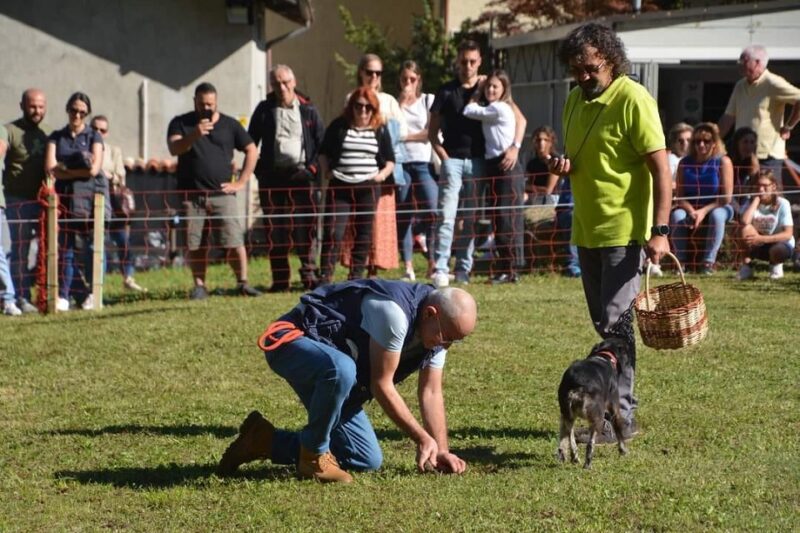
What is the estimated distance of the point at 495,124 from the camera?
1224cm

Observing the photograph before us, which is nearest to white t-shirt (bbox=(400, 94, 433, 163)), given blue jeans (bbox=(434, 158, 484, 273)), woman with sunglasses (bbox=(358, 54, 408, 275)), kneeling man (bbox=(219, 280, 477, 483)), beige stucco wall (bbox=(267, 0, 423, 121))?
woman with sunglasses (bbox=(358, 54, 408, 275))

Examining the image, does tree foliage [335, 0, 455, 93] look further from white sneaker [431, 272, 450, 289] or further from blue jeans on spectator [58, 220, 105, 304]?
blue jeans on spectator [58, 220, 105, 304]

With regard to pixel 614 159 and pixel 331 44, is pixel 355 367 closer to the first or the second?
pixel 614 159

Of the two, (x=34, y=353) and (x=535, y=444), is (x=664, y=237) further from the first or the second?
(x=34, y=353)

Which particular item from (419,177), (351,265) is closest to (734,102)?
(419,177)

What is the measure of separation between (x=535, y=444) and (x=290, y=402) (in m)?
1.78

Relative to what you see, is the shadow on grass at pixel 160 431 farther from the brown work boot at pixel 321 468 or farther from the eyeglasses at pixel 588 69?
the eyeglasses at pixel 588 69

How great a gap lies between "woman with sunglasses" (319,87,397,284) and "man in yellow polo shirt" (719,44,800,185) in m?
3.69

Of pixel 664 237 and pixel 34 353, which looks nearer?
pixel 664 237

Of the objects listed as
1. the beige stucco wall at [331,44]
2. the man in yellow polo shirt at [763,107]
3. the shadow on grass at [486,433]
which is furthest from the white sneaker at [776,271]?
the beige stucco wall at [331,44]

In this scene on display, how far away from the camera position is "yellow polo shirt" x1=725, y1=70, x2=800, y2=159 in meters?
12.8

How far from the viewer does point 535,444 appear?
6719 mm

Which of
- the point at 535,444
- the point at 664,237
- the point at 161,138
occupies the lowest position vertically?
the point at 535,444

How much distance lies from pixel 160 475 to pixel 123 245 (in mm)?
8733
